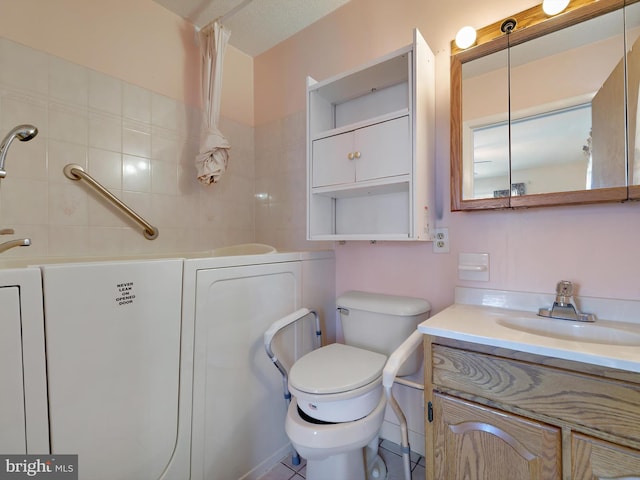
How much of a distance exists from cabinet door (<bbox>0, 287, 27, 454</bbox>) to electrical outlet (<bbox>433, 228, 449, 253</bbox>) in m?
1.51

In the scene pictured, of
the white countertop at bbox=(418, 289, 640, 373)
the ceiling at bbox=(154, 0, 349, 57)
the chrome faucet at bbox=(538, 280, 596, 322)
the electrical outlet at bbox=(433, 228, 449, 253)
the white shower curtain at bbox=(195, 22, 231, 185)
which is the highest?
the ceiling at bbox=(154, 0, 349, 57)

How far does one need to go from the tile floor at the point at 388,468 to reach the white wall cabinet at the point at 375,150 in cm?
109

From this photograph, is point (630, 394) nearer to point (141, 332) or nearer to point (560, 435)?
point (560, 435)

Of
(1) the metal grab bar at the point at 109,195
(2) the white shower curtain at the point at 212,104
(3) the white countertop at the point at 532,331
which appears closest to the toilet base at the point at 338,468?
(3) the white countertop at the point at 532,331

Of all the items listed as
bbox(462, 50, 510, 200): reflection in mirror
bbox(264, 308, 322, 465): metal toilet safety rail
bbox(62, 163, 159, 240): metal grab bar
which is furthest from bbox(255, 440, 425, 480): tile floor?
bbox(62, 163, 159, 240): metal grab bar

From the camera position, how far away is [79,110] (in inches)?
57.0

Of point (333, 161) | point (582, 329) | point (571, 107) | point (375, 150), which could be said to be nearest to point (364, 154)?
point (375, 150)

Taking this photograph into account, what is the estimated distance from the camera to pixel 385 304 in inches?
53.7

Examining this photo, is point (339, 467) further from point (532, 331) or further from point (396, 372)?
point (532, 331)

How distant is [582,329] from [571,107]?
0.78 meters

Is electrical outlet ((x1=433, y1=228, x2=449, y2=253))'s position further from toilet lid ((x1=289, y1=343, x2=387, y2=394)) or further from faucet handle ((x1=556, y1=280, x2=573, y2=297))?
toilet lid ((x1=289, y1=343, x2=387, y2=394))

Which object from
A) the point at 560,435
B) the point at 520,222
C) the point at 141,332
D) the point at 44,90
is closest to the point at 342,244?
the point at 520,222

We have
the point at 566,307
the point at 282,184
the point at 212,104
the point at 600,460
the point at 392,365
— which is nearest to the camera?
the point at 600,460

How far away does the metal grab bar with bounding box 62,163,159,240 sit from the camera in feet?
4.61
